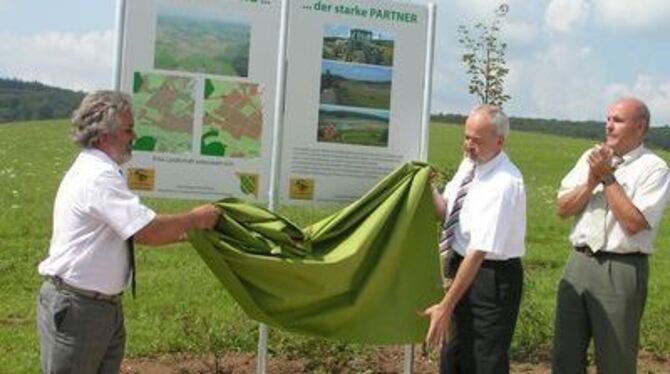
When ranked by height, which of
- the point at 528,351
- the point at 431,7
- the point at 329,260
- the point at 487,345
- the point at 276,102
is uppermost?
the point at 431,7

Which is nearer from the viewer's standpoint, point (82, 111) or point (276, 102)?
point (82, 111)

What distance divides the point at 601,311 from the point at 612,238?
0.47 m

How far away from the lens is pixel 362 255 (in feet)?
20.3

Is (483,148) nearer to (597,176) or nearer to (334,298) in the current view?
(597,176)

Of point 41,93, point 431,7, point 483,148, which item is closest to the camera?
point 483,148

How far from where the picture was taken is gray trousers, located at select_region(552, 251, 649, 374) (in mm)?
6203

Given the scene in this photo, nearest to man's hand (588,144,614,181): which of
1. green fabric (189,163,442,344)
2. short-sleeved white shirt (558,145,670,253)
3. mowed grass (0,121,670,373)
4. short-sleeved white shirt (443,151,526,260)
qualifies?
short-sleeved white shirt (558,145,670,253)

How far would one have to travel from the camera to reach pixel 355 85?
6.91 metres

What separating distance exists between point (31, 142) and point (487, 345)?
129 feet

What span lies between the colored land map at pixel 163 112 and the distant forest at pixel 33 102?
5141cm

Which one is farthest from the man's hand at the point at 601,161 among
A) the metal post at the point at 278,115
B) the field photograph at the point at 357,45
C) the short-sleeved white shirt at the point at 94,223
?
the short-sleeved white shirt at the point at 94,223

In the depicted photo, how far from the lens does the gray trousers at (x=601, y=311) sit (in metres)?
6.20

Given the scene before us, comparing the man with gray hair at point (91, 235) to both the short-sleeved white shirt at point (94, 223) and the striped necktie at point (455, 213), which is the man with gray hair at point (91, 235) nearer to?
the short-sleeved white shirt at point (94, 223)

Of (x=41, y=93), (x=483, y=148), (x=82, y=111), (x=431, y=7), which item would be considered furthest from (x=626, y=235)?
(x=41, y=93)
